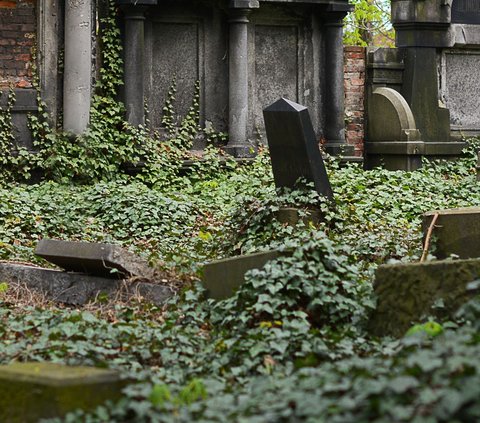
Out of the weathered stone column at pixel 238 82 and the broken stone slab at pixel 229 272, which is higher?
the weathered stone column at pixel 238 82

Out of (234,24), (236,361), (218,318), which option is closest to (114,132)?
(234,24)

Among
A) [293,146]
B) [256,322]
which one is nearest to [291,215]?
[293,146]

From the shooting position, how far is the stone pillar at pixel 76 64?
13.5 m

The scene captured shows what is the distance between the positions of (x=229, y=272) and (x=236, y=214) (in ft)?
7.62

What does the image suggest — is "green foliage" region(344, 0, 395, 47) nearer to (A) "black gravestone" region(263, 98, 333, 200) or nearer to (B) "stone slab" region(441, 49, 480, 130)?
(B) "stone slab" region(441, 49, 480, 130)

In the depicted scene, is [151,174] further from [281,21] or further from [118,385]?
[118,385]

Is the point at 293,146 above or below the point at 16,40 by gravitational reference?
below

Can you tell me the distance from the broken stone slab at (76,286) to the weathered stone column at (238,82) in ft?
22.9

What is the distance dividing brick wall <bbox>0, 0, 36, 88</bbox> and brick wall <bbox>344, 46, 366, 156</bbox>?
4.83 metres

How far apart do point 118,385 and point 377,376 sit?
105cm

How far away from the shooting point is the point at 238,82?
14617mm

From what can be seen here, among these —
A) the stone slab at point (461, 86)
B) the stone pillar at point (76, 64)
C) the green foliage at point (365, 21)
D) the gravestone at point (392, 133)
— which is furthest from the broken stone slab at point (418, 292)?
the green foliage at point (365, 21)

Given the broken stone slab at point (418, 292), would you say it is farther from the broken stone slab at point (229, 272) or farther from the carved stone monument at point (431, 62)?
the carved stone monument at point (431, 62)

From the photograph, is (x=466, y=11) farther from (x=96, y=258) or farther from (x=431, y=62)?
(x=96, y=258)
